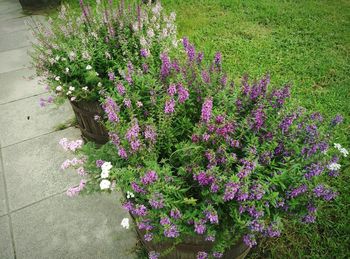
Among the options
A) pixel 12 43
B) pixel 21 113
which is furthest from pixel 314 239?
pixel 12 43

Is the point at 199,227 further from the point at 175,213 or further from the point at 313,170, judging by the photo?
the point at 313,170

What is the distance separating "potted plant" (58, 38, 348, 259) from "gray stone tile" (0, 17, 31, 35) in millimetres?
6818

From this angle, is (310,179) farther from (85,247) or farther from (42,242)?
(42,242)

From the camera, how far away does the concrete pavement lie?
2969 mm

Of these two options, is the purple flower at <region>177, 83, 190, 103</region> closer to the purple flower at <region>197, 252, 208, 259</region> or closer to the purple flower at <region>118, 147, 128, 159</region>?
the purple flower at <region>118, 147, 128, 159</region>

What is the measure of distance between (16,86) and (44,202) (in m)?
3.00

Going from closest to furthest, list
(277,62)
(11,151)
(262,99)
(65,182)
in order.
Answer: (262,99) → (65,182) → (11,151) → (277,62)

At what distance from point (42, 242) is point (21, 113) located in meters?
2.55

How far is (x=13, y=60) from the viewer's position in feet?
20.8

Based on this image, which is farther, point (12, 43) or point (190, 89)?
point (12, 43)

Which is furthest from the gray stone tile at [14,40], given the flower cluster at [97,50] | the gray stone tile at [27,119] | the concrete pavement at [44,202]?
the flower cluster at [97,50]

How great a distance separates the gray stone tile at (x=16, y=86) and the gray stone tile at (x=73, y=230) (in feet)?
8.52

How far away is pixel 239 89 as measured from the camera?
2.57 metres

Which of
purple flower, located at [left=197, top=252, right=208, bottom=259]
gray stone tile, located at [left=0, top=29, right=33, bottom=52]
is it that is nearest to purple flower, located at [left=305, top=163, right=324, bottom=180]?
purple flower, located at [left=197, top=252, right=208, bottom=259]
